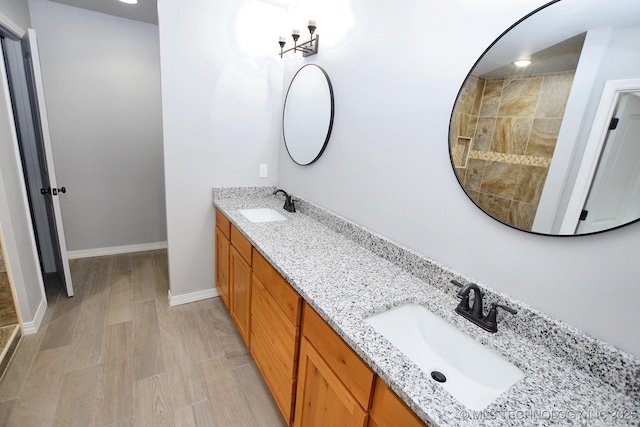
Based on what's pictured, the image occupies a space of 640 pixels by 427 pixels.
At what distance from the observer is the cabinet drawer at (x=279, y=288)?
120cm

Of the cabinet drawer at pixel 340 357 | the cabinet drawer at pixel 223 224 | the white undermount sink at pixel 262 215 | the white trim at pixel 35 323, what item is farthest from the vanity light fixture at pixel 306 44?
the white trim at pixel 35 323

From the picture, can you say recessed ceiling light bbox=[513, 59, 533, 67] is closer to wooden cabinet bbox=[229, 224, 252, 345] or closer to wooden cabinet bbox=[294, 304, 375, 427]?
wooden cabinet bbox=[294, 304, 375, 427]

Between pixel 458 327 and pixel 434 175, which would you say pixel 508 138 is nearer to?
pixel 434 175

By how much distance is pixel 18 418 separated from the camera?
55.5 inches

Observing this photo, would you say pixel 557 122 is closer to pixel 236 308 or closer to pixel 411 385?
pixel 411 385

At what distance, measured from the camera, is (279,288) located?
1.34m

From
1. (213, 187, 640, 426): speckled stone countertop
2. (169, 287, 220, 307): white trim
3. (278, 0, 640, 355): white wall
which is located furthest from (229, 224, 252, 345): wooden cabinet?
(278, 0, 640, 355): white wall

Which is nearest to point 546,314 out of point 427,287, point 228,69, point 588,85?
point 427,287

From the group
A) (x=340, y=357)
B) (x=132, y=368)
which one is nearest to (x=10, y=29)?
(x=132, y=368)

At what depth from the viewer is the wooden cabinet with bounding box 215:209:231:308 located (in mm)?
2119

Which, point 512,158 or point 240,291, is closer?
point 512,158

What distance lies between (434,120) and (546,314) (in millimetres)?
831

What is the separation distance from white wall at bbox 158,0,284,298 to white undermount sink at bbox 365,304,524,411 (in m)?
1.78

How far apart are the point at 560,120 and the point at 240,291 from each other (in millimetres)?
1814
